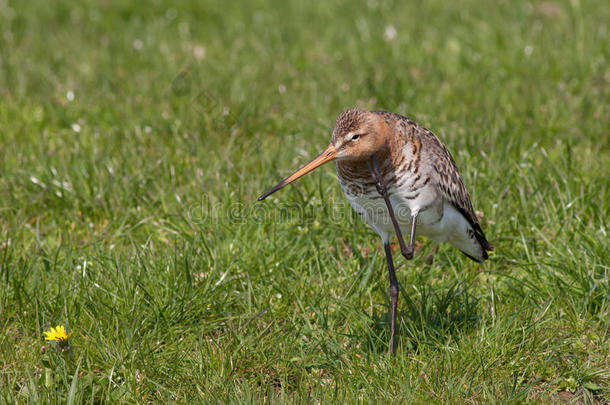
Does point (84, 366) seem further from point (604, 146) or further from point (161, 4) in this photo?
point (161, 4)

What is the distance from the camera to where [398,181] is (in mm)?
4203

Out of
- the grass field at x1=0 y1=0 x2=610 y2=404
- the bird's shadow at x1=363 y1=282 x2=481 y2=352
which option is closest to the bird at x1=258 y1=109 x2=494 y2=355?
the bird's shadow at x1=363 y1=282 x2=481 y2=352

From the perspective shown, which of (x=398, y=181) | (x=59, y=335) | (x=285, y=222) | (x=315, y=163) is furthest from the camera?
(x=285, y=222)

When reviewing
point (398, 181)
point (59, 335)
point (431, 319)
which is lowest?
point (431, 319)

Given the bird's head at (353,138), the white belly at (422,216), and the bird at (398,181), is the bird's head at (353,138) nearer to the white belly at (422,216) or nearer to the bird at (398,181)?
the bird at (398,181)

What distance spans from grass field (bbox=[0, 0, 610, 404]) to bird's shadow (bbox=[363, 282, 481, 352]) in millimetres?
22

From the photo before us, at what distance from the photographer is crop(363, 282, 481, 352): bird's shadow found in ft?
13.8

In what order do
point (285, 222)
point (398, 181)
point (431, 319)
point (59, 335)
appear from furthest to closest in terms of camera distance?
point (285, 222)
point (431, 319)
point (398, 181)
point (59, 335)

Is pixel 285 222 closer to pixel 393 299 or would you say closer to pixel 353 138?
pixel 393 299

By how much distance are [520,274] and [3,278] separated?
3.17 meters

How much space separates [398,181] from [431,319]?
0.85 metres

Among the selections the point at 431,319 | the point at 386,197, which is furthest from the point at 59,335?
the point at 431,319

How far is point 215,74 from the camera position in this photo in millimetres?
7633

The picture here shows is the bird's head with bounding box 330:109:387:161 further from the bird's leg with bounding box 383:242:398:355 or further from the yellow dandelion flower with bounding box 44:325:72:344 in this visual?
the yellow dandelion flower with bounding box 44:325:72:344
